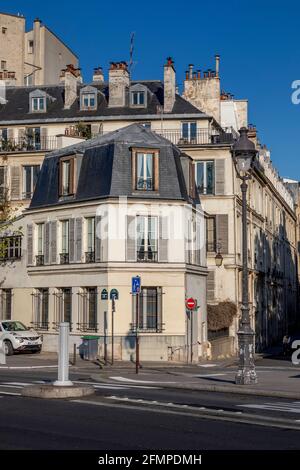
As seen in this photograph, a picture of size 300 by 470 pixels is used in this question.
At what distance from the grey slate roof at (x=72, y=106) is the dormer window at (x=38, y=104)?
16.7 inches

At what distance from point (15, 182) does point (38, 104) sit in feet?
25.4

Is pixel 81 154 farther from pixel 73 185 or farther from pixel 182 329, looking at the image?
pixel 182 329

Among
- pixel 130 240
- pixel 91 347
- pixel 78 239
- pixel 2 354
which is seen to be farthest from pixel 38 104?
pixel 91 347

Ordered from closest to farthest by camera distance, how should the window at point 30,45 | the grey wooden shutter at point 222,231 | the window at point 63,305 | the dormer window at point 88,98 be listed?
the window at point 63,305
the grey wooden shutter at point 222,231
the dormer window at point 88,98
the window at point 30,45

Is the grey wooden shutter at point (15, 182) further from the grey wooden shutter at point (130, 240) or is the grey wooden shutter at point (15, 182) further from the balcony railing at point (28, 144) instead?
the grey wooden shutter at point (130, 240)

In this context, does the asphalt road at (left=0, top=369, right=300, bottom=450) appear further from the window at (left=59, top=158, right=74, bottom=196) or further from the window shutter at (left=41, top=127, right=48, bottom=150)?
the window shutter at (left=41, top=127, right=48, bottom=150)

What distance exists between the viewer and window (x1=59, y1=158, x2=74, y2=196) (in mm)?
32938

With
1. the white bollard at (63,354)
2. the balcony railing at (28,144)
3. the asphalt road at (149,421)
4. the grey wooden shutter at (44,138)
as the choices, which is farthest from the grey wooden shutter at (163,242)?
the grey wooden shutter at (44,138)

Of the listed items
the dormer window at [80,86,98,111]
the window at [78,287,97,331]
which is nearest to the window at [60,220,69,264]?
the window at [78,287,97,331]

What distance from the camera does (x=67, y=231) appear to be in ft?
109

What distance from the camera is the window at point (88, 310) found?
102ft

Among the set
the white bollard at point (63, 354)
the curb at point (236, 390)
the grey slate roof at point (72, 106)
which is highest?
the grey slate roof at point (72, 106)
